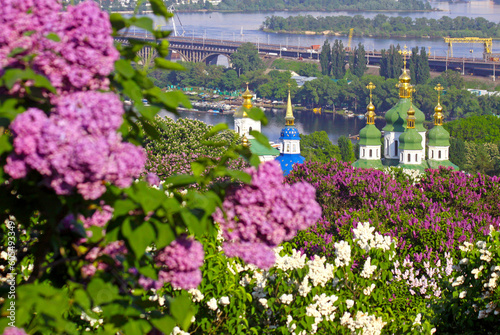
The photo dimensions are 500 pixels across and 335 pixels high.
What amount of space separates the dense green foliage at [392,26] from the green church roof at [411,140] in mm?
90276

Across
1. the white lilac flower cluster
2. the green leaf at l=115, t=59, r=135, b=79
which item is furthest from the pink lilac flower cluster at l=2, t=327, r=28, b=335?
the white lilac flower cluster

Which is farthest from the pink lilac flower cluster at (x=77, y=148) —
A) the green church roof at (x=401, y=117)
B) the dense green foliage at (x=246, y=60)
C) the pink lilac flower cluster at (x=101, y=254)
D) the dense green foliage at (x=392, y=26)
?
the dense green foliage at (x=392, y=26)

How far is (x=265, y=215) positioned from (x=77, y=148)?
→ 1.88 ft

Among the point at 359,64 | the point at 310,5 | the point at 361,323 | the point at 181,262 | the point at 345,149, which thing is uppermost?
the point at 181,262

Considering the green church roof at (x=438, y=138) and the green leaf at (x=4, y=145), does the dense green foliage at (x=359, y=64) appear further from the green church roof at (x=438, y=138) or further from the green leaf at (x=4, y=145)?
the green leaf at (x=4, y=145)

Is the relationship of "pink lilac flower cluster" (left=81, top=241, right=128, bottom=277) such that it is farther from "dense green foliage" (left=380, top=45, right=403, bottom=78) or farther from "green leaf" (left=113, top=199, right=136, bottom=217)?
"dense green foliage" (left=380, top=45, right=403, bottom=78)

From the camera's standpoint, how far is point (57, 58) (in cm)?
223

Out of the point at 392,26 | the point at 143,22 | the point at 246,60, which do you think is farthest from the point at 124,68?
the point at 392,26

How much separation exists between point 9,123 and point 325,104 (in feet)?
235

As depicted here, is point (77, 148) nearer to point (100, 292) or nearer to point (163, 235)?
point (163, 235)

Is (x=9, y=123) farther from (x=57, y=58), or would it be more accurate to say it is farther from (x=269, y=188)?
(x=269, y=188)

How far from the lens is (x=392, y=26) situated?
393 feet

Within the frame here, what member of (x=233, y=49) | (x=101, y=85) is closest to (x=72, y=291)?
(x=101, y=85)

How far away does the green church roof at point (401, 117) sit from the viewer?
2859 centimetres
